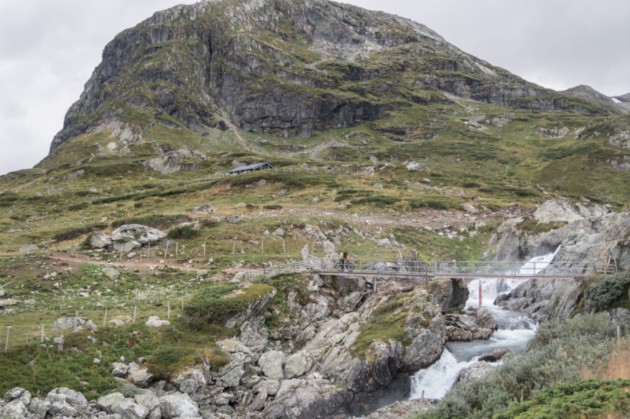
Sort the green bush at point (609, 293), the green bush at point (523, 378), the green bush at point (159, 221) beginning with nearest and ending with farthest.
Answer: the green bush at point (523, 378) < the green bush at point (609, 293) < the green bush at point (159, 221)

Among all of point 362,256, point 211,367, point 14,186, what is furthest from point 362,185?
point 14,186

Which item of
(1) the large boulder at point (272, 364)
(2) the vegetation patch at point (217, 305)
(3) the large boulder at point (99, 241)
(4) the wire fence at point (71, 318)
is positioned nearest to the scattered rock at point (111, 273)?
(4) the wire fence at point (71, 318)

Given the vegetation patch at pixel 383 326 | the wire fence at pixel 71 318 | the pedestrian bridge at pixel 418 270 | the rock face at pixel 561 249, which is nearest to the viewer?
the wire fence at pixel 71 318

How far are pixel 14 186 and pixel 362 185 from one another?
11581 cm

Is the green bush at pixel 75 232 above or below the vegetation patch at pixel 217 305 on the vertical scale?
above

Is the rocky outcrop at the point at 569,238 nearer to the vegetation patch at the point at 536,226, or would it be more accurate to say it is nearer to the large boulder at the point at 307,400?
the vegetation patch at the point at 536,226

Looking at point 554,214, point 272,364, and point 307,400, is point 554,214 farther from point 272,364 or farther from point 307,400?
point 307,400

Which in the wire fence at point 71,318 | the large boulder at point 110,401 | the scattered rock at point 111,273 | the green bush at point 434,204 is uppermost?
the green bush at point 434,204

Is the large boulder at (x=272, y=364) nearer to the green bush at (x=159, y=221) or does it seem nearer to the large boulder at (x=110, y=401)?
the large boulder at (x=110, y=401)

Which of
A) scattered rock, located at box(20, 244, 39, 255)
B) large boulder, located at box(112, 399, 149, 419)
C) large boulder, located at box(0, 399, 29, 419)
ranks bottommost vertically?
large boulder, located at box(112, 399, 149, 419)

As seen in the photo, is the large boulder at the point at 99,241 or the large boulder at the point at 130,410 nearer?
the large boulder at the point at 130,410

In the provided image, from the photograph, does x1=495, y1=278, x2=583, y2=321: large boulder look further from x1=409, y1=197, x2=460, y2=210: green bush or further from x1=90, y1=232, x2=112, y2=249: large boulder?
x1=90, y1=232, x2=112, y2=249: large boulder

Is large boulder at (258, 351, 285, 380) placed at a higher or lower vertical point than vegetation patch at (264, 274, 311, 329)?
lower

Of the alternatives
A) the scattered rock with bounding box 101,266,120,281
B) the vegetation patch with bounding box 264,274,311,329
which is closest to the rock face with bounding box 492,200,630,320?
the vegetation patch with bounding box 264,274,311,329
